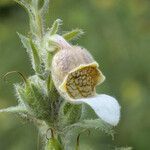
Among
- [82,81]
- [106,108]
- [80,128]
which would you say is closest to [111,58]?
[80,128]

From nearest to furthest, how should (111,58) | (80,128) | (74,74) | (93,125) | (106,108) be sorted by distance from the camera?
(106,108) → (74,74) → (93,125) → (80,128) → (111,58)

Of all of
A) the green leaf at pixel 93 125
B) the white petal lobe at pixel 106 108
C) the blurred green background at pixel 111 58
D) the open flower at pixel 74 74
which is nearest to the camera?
the white petal lobe at pixel 106 108

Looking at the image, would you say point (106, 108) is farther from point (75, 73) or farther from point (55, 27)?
point (55, 27)

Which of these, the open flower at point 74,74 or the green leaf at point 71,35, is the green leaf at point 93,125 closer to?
the open flower at point 74,74

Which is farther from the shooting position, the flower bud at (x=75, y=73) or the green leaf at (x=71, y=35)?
the green leaf at (x=71, y=35)

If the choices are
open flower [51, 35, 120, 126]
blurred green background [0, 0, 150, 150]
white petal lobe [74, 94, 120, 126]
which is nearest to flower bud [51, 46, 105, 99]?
open flower [51, 35, 120, 126]

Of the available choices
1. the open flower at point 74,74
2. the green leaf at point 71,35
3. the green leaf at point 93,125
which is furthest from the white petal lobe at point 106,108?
the green leaf at point 71,35
